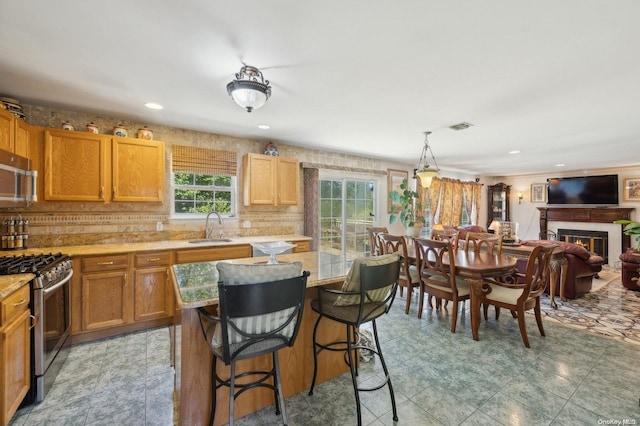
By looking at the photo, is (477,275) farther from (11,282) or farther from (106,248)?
(106,248)

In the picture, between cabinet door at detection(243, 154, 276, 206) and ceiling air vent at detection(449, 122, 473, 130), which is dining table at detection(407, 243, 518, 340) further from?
cabinet door at detection(243, 154, 276, 206)

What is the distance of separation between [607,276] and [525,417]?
19.5 feet

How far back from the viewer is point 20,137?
101 inches

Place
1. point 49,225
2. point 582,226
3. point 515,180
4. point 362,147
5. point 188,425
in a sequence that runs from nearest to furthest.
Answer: point 188,425
point 49,225
point 362,147
point 582,226
point 515,180

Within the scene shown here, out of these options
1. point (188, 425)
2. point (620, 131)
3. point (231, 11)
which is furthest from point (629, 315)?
point (231, 11)

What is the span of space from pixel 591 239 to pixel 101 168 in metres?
10.1

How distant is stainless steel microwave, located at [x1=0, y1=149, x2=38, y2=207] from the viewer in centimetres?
214

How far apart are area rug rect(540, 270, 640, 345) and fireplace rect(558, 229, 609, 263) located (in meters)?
A: 2.76

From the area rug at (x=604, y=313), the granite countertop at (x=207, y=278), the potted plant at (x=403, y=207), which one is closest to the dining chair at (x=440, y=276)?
→ the granite countertop at (x=207, y=278)

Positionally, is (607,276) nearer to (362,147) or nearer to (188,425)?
(362,147)

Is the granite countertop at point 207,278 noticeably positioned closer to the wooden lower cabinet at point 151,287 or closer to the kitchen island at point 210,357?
the kitchen island at point 210,357

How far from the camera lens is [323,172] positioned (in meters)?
5.12

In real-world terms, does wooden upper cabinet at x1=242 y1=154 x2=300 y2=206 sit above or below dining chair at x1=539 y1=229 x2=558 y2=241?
above

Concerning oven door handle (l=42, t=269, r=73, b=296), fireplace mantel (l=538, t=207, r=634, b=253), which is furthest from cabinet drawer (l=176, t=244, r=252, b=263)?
fireplace mantel (l=538, t=207, r=634, b=253)
